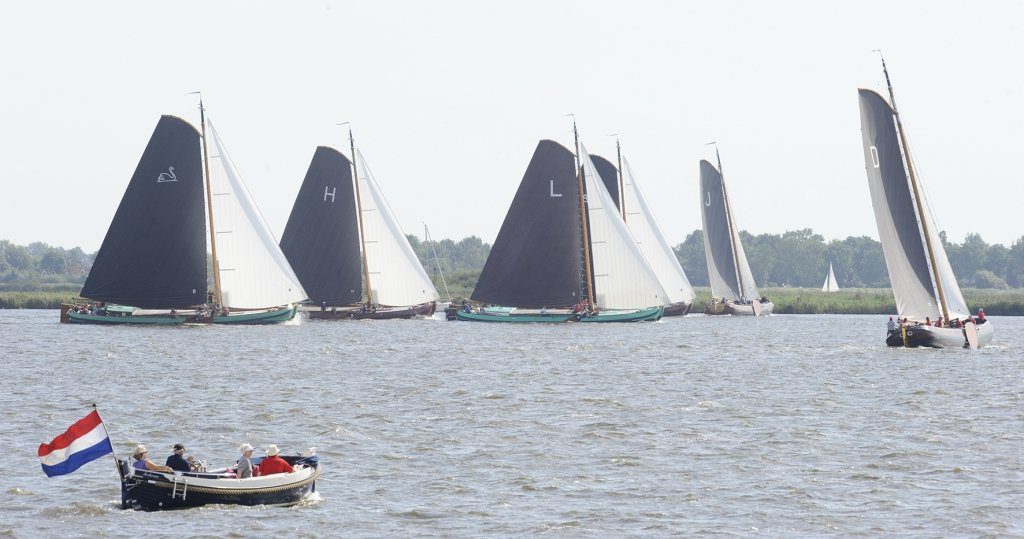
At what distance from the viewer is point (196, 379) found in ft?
180

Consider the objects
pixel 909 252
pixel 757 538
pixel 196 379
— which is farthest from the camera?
pixel 909 252

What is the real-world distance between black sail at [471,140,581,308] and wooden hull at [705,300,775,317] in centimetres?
3565

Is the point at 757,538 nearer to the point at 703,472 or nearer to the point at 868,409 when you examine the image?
the point at 703,472

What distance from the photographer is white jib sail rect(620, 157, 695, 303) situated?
353 feet

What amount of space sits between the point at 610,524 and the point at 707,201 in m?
105

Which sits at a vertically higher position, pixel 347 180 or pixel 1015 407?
pixel 347 180

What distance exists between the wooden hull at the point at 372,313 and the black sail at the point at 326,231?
4.60 ft


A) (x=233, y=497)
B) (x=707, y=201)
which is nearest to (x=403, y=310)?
(x=707, y=201)

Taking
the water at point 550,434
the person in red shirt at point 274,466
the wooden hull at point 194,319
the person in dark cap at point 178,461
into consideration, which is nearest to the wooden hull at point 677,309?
the wooden hull at point 194,319

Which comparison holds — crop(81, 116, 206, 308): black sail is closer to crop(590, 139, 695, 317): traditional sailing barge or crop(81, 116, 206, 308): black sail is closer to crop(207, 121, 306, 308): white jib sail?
crop(207, 121, 306, 308): white jib sail

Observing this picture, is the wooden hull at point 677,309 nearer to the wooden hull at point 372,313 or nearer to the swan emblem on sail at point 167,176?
the wooden hull at point 372,313

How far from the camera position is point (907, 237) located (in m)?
66.4

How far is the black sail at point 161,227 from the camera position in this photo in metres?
86.8

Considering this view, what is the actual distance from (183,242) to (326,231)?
55.3 ft
